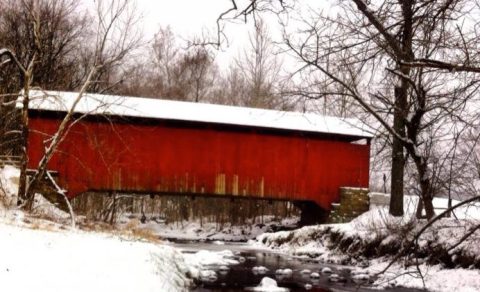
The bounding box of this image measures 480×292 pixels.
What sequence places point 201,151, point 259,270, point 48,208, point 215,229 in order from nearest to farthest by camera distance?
point 259,270, point 48,208, point 201,151, point 215,229

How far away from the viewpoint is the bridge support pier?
75.4 feet

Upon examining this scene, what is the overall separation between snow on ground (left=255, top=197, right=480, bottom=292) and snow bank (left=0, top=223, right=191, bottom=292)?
308 centimetres

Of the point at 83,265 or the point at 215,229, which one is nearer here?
the point at 83,265

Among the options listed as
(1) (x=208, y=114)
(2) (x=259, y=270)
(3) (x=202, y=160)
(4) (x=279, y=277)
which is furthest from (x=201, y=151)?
(4) (x=279, y=277)

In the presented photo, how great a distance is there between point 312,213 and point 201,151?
18.7ft

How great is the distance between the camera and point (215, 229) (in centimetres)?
2911

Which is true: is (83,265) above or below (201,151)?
below

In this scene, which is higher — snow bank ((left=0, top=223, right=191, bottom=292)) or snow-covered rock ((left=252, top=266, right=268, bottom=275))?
snow bank ((left=0, top=223, right=191, bottom=292))

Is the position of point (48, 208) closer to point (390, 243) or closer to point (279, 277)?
point (279, 277)

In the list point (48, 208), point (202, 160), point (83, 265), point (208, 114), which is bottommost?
point (48, 208)

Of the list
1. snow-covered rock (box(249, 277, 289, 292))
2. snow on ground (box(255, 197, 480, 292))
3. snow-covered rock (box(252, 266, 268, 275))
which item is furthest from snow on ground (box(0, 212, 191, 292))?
snow on ground (box(255, 197, 480, 292))

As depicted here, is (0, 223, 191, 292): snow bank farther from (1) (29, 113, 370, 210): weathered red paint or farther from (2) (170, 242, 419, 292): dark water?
(1) (29, 113, 370, 210): weathered red paint

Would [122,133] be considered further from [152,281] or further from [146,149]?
[152,281]

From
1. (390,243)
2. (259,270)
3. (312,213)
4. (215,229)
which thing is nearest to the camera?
(259,270)
